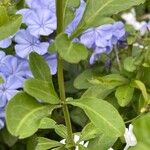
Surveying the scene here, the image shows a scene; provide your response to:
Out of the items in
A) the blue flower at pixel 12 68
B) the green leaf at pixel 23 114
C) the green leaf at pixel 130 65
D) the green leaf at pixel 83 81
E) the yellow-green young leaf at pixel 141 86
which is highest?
the green leaf at pixel 23 114

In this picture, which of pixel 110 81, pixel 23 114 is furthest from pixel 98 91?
pixel 23 114

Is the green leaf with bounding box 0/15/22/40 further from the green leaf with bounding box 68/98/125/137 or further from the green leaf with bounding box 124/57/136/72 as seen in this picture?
the green leaf with bounding box 124/57/136/72

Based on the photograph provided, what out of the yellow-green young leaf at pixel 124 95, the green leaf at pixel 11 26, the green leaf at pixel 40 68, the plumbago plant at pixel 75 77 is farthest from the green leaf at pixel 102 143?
the green leaf at pixel 11 26

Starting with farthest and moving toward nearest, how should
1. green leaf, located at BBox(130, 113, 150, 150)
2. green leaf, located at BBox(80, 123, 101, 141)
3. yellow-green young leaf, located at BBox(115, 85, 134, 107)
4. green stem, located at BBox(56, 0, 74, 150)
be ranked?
yellow-green young leaf, located at BBox(115, 85, 134, 107) → green leaf, located at BBox(80, 123, 101, 141) → green leaf, located at BBox(130, 113, 150, 150) → green stem, located at BBox(56, 0, 74, 150)

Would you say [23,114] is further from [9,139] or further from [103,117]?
[9,139]

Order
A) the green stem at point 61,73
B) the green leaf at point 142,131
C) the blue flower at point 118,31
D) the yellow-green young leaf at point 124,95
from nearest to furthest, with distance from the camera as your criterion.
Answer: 1. the green stem at point 61,73
2. the green leaf at point 142,131
3. the yellow-green young leaf at point 124,95
4. the blue flower at point 118,31

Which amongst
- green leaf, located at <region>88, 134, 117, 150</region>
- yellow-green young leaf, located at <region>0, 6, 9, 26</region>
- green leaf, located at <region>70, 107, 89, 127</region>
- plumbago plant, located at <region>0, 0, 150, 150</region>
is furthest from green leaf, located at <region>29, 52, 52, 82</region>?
green leaf, located at <region>70, 107, 89, 127</region>

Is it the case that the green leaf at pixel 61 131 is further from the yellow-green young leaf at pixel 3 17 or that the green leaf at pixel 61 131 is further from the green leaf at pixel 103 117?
the yellow-green young leaf at pixel 3 17
